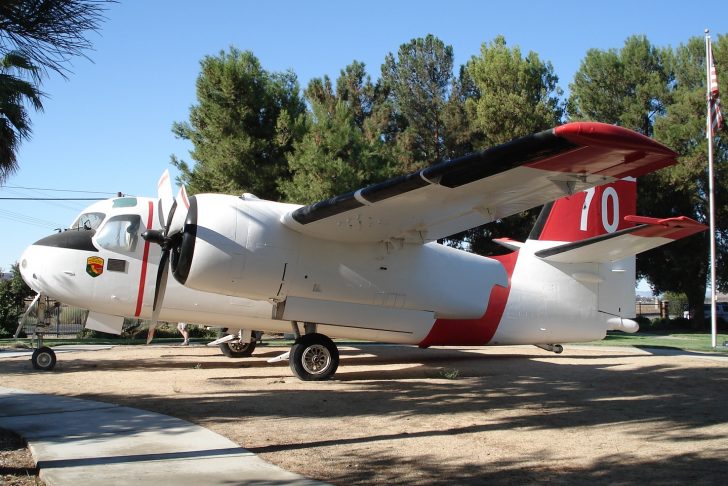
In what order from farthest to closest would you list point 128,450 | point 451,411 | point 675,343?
point 675,343, point 451,411, point 128,450

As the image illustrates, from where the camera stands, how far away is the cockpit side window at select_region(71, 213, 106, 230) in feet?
46.0

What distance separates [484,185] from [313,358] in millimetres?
4741

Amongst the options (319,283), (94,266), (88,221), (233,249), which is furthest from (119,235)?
(319,283)

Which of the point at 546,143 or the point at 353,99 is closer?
the point at 546,143

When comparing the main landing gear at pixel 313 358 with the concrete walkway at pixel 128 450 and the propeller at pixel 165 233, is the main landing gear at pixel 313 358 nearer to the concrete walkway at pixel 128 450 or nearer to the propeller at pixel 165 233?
the propeller at pixel 165 233

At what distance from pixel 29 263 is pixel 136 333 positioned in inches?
664

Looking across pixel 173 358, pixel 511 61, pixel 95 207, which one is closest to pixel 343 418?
pixel 95 207

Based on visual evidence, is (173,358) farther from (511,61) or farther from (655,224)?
(511,61)

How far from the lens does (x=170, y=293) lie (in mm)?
14023

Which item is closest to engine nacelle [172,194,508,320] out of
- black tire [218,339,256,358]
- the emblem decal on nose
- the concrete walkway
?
the emblem decal on nose

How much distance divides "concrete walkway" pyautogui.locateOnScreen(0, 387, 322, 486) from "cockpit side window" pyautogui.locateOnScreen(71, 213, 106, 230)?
222 inches

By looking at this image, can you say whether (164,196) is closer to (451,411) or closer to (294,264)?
(294,264)

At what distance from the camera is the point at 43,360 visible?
46.3 feet

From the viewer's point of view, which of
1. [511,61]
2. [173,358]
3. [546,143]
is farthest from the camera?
[511,61]
